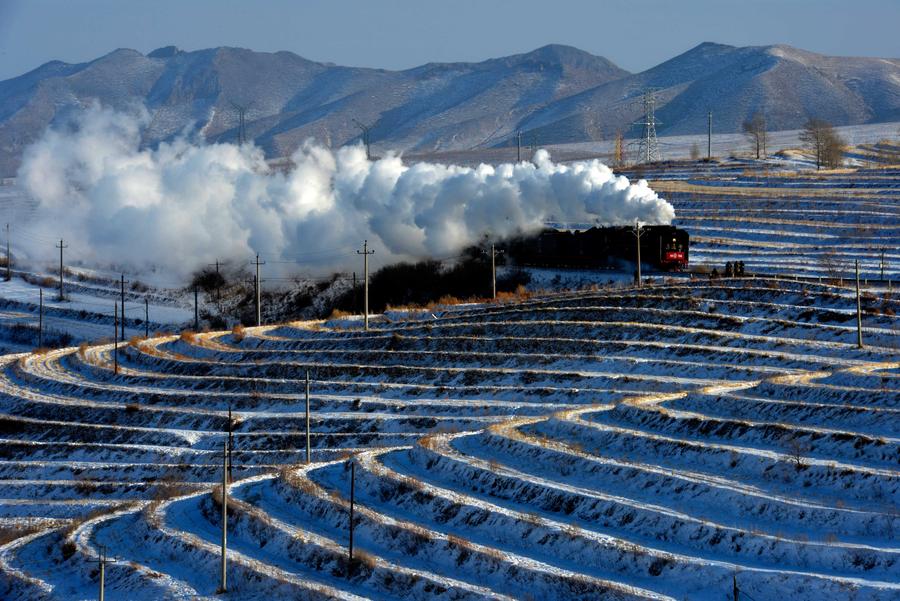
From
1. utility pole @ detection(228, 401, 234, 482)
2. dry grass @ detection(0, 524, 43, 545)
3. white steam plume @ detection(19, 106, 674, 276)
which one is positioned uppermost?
white steam plume @ detection(19, 106, 674, 276)

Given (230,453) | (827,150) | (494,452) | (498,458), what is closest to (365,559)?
(498,458)

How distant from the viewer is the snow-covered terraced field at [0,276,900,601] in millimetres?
33094

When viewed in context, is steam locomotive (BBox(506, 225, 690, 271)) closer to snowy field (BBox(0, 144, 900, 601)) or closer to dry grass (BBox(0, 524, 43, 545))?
snowy field (BBox(0, 144, 900, 601))

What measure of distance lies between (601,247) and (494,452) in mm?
44605

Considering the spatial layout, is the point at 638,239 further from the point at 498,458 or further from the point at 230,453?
the point at 498,458

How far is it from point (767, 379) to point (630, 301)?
1916cm

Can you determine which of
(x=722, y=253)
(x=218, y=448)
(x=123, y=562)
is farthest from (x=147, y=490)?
(x=722, y=253)

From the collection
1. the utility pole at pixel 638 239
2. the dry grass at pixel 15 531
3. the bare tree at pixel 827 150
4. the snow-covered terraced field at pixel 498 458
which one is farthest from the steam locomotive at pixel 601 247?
the bare tree at pixel 827 150

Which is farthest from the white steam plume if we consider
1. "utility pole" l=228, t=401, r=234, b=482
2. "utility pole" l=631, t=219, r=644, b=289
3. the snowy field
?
"utility pole" l=228, t=401, r=234, b=482

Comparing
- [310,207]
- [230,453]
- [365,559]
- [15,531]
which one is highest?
[310,207]

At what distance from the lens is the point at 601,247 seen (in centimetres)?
8700

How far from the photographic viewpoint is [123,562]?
3631cm

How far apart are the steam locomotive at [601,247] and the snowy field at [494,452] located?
3217 mm

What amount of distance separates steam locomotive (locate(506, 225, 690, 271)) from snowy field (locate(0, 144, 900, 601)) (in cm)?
322
